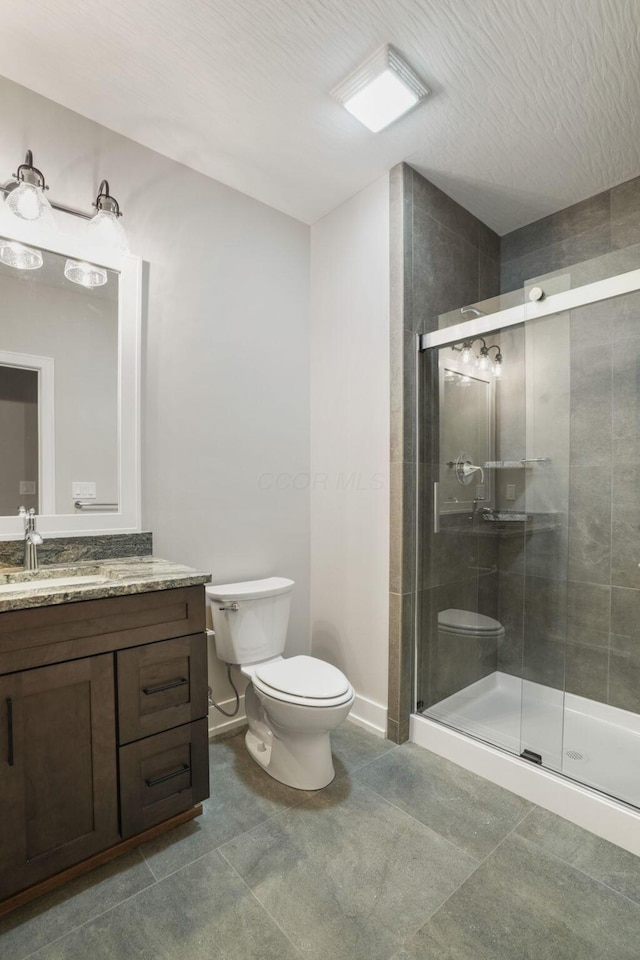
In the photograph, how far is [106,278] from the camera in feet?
6.26

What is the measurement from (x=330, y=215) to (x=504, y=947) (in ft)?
9.95

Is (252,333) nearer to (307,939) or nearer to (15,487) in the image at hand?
(15,487)

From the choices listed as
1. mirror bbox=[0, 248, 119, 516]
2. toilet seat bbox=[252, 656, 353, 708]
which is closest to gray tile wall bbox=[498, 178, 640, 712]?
toilet seat bbox=[252, 656, 353, 708]

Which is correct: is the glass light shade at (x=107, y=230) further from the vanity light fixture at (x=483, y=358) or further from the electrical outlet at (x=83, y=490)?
the vanity light fixture at (x=483, y=358)

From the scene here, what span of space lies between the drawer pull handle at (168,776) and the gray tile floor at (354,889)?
0.23 metres

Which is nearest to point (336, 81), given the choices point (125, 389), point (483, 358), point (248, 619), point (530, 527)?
point (483, 358)

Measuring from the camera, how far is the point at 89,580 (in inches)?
63.9

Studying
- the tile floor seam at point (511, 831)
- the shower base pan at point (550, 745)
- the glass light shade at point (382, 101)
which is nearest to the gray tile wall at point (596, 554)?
the shower base pan at point (550, 745)

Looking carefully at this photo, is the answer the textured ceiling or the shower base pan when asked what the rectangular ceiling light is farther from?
the shower base pan

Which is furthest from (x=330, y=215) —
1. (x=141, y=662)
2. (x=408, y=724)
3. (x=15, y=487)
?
(x=408, y=724)

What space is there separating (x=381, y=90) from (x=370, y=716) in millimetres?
2681

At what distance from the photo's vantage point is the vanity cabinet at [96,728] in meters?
1.25

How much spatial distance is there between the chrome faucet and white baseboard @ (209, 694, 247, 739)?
3.58ft

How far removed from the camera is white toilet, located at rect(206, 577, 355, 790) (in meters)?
1.75
